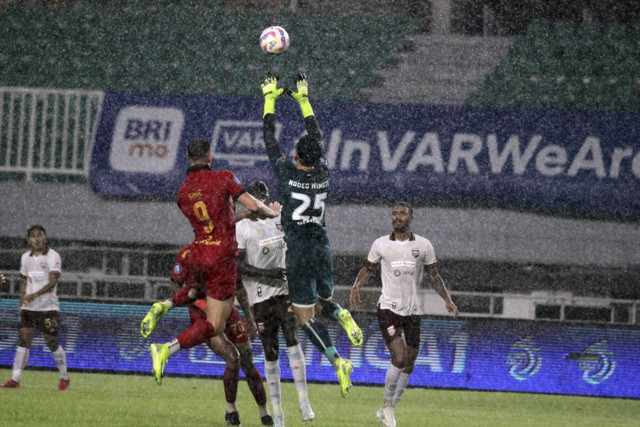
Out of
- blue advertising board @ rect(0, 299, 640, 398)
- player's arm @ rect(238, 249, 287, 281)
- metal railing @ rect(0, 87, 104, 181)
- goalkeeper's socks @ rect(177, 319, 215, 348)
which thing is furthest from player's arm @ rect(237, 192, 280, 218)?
metal railing @ rect(0, 87, 104, 181)

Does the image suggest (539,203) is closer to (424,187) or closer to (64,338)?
(424,187)

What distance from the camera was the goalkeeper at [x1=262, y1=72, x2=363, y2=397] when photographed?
796 centimetres

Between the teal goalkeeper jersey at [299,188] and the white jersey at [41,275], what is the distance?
5.93m

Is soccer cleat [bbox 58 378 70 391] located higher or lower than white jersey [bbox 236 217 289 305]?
lower

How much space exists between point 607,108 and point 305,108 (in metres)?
15.7

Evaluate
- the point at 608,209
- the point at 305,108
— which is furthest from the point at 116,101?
the point at 305,108

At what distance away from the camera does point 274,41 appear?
927 cm

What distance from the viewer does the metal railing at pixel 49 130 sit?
21.9 meters

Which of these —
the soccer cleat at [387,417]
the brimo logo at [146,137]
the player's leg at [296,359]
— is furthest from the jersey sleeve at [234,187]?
the brimo logo at [146,137]

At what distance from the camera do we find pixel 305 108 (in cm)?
816

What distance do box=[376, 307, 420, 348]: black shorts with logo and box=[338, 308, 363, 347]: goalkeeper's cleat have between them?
1.90m

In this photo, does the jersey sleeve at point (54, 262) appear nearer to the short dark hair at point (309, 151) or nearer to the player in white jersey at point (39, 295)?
the player in white jersey at point (39, 295)

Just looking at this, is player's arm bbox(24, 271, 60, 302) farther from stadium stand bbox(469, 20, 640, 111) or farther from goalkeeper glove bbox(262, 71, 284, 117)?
stadium stand bbox(469, 20, 640, 111)

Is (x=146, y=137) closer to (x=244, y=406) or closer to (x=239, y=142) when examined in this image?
(x=239, y=142)
